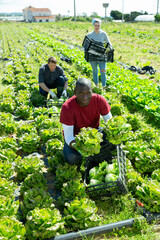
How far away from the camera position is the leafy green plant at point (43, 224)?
2611mm

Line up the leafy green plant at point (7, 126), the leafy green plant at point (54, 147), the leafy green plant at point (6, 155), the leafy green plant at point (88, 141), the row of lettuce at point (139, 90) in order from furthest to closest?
the row of lettuce at point (139, 90) < the leafy green plant at point (7, 126) < the leafy green plant at point (54, 147) < the leafy green plant at point (6, 155) < the leafy green plant at point (88, 141)

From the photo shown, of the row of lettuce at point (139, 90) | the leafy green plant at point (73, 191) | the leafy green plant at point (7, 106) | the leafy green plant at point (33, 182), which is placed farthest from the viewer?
the leafy green plant at point (7, 106)

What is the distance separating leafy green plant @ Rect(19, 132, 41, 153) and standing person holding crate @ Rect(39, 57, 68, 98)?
1.82 m

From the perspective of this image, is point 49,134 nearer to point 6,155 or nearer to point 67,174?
point 6,155

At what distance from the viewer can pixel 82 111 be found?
11.6 feet

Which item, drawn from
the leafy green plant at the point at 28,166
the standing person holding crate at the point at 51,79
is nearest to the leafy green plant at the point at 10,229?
the leafy green plant at the point at 28,166

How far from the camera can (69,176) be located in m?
3.45

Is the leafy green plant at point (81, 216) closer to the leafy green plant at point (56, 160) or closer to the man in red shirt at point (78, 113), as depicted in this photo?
the man in red shirt at point (78, 113)

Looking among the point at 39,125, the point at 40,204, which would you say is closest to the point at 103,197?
the point at 40,204

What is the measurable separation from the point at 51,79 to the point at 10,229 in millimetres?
4740

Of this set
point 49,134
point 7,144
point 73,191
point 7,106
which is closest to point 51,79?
point 7,106

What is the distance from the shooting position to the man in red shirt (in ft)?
10.9

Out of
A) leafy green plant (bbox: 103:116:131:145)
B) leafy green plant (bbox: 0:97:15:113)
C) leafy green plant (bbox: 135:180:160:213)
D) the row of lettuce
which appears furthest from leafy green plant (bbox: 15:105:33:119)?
leafy green plant (bbox: 135:180:160:213)

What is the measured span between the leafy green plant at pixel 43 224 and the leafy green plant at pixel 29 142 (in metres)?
2.02
